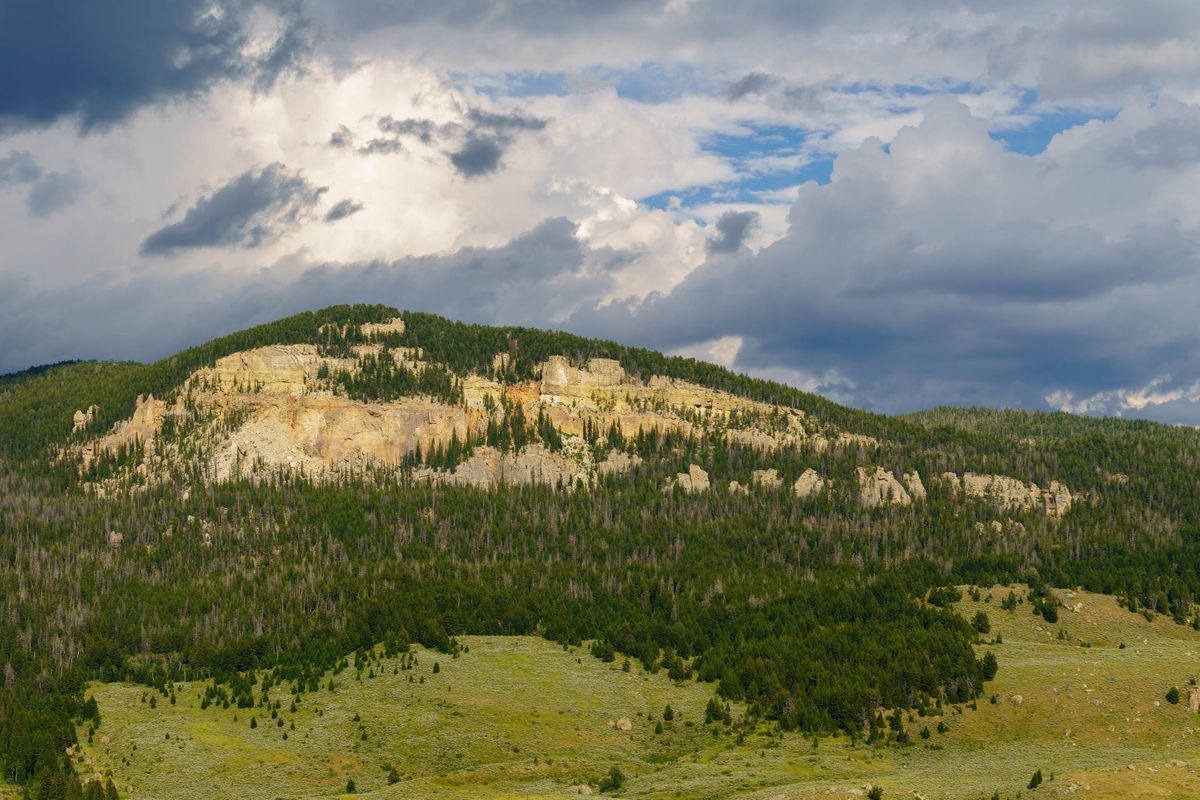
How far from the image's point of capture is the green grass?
431 ft

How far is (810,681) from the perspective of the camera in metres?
184

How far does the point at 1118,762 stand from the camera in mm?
131000

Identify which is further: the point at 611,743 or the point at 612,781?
the point at 611,743

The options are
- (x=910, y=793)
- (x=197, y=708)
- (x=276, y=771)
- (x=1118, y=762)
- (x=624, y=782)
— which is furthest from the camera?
(x=197, y=708)

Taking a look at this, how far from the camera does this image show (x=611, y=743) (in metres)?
162

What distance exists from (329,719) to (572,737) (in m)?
31.4

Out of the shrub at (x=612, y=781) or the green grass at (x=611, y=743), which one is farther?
the shrub at (x=612, y=781)

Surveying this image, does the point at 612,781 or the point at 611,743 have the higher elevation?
the point at 612,781

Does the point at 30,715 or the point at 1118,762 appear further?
the point at 30,715

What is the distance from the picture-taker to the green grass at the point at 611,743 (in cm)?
13125

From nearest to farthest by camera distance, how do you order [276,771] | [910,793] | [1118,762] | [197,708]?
[910,793]
[1118,762]
[276,771]
[197,708]

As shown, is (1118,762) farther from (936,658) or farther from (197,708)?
(197,708)

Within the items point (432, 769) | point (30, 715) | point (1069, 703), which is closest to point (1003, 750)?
point (1069, 703)

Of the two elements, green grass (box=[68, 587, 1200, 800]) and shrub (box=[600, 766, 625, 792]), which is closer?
green grass (box=[68, 587, 1200, 800])
